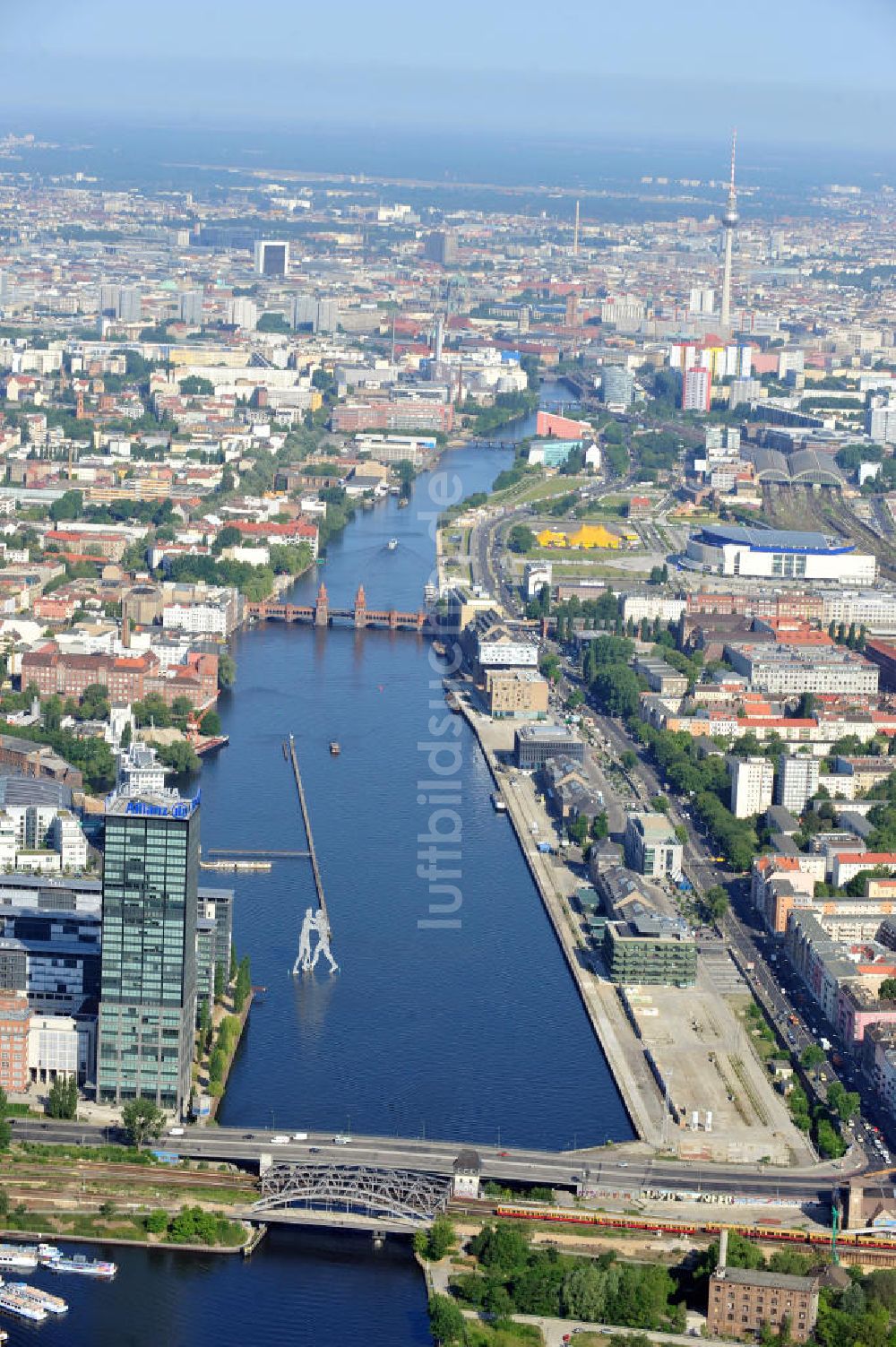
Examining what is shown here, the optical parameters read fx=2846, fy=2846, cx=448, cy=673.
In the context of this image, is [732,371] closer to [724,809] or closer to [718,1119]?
[724,809]

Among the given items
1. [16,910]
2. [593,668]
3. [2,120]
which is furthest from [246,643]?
[2,120]

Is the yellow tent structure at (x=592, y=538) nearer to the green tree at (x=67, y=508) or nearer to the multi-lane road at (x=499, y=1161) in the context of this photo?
the green tree at (x=67, y=508)

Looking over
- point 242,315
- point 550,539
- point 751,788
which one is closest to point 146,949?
point 751,788

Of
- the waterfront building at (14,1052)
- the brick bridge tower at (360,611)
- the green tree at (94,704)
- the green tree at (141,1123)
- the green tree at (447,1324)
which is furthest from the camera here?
the brick bridge tower at (360,611)

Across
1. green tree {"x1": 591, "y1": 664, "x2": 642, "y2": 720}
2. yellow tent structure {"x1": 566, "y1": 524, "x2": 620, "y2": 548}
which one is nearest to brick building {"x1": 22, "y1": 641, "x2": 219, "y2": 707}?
green tree {"x1": 591, "y1": 664, "x2": 642, "y2": 720}

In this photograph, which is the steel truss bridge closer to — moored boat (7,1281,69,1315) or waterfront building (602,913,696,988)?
moored boat (7,1281,69,1315)

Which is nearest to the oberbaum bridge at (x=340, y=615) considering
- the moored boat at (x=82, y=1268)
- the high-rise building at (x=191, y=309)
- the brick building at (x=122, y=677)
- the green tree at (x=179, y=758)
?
the brick building at (x=122, y=677)
